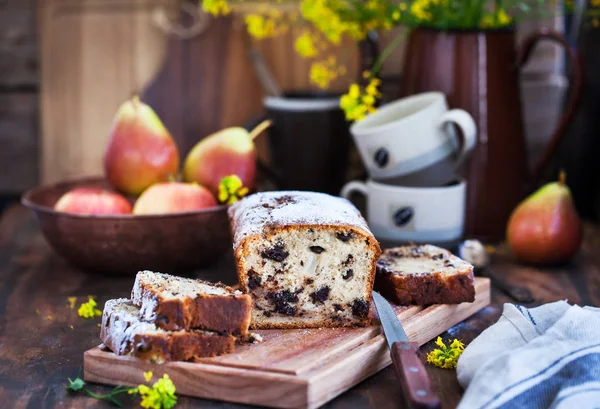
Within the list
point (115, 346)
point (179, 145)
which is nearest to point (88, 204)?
point (115, 346)

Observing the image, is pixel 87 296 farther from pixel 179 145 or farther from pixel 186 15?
pixel 186 15

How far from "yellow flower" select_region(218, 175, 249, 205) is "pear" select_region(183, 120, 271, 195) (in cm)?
4

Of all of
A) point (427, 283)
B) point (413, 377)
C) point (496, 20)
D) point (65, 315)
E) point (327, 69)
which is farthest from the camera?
point (327, 69)

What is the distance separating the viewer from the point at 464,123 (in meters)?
1.77

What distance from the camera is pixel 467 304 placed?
1514 millimetres

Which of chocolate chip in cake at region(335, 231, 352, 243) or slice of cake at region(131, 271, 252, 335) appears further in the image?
chocolate chip in cake at region(335, 231, 352, 243)

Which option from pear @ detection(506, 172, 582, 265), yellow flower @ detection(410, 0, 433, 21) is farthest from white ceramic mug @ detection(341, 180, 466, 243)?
yellow flower @ detection(410, 0, 433, 21)

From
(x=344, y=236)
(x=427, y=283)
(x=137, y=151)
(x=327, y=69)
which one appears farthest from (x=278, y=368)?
(x=327, y=69)

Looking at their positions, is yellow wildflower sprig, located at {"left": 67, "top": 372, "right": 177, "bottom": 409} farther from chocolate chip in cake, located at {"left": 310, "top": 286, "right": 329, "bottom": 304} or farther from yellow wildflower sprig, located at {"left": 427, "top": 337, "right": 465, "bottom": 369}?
yellow wildflower sprig, located at {"left": 427, "top": 337, "right": 465, "bottom": 369}

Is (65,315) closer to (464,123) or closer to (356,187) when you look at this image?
(356,187)

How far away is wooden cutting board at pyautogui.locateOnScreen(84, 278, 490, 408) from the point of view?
115 cm

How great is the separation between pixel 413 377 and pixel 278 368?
0.63ft

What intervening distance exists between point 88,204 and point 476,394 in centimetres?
94

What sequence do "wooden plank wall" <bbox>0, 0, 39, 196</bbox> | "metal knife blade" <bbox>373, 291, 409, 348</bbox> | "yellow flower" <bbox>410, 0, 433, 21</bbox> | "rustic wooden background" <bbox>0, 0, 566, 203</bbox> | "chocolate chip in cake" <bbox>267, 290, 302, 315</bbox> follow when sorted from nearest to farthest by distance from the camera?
"metal knife blade" <bbox>373, 291, 409, 348</bbox> < "chocolate chip in cake" <bbox>267, 290, 302, 315</bbox> < "yellow flower" <bbox>410, 0, 433, 21</bbox> < "rustic wooden background" <bbox>0, 0, 566, 203</bbox> < "wooden plank wall" <bbox>0, 0, 39, 196</bbox>
